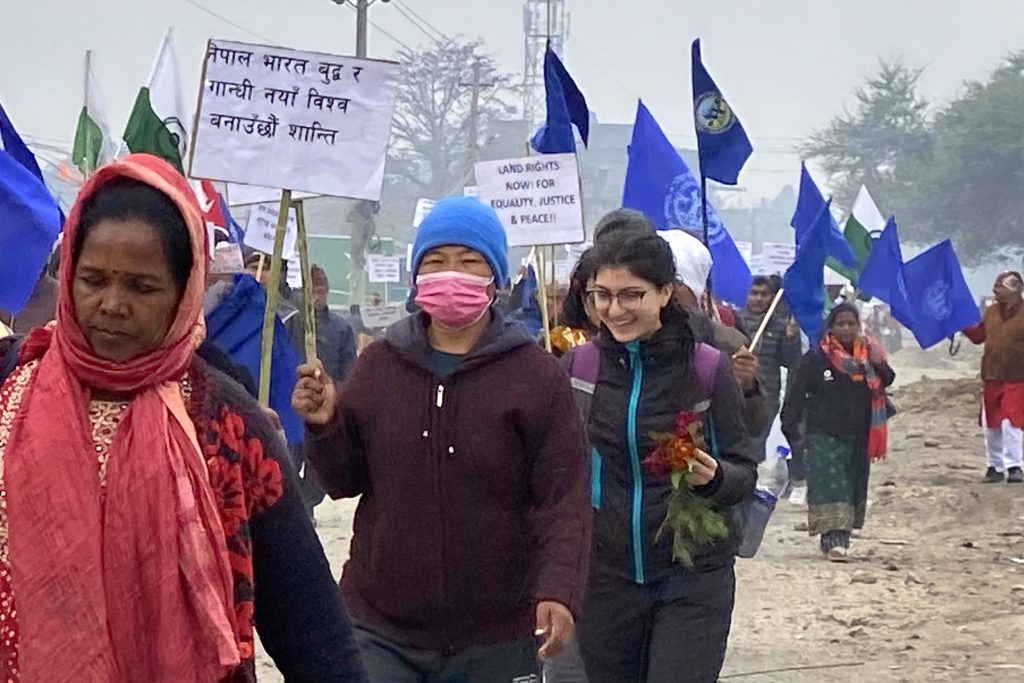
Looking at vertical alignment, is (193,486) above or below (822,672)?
above

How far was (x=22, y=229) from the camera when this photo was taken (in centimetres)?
594

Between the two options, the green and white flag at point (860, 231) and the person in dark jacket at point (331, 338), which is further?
the green and white flag at point (860, 231)

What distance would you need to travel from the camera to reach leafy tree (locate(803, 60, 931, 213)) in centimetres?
5897

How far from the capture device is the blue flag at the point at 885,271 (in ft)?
44.6

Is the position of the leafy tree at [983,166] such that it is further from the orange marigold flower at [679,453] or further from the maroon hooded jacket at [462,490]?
the maroon hooded jacket at [462,490]

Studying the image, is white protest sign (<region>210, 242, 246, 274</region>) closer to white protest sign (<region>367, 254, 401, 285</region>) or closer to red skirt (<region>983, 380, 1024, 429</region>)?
red skirt (<region>983, 380, 1024, 429</region>)

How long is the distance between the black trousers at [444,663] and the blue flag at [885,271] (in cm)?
974

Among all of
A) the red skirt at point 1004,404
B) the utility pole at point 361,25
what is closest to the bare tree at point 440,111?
the utility pole at point 361,25

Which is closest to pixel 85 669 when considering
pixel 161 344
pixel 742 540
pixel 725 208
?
pixel 161 344

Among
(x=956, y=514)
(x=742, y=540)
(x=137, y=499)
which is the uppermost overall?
(x=137, y=499)

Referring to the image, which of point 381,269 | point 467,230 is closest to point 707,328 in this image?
point 467,230

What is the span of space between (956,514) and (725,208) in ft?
309

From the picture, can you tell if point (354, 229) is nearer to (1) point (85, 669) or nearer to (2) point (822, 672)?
(2) point (822, 672)

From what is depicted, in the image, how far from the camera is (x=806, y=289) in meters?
10.1
